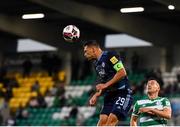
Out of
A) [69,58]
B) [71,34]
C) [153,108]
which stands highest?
[71,34]

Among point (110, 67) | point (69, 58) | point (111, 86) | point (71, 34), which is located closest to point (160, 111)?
point (111, 86)

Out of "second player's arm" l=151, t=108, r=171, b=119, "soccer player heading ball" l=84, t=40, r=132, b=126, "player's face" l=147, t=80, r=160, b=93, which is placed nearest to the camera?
"second player's arm" l=151, t=108, r=171, b=119

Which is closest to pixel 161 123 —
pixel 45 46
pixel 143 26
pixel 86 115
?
pixel 86 115

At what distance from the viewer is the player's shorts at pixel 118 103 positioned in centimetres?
917

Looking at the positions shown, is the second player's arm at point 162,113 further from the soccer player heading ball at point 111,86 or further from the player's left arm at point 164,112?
the soccer player heading ball at point 111,86

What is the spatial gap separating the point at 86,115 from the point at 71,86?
432 centimetres

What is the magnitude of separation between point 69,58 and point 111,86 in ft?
71.3

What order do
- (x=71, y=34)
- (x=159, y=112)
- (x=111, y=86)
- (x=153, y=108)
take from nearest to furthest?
(x=159, y=112) → (x=153, y=108) → (x=111, y=86) → (x=71, y=34)

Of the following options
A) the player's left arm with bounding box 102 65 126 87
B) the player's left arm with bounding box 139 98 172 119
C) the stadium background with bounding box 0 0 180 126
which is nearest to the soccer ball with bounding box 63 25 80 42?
the player's left arm with bounding box 102 65 126 87

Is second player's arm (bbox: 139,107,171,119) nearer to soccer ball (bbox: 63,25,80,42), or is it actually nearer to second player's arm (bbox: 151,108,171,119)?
second player's arm (bbox: 151,108,171,119)

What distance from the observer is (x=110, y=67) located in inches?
365

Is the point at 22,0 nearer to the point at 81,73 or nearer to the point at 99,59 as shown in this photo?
the point at 81,73

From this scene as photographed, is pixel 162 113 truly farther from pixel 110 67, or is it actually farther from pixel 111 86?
pixel 110 67

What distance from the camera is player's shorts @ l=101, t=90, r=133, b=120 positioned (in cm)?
917
